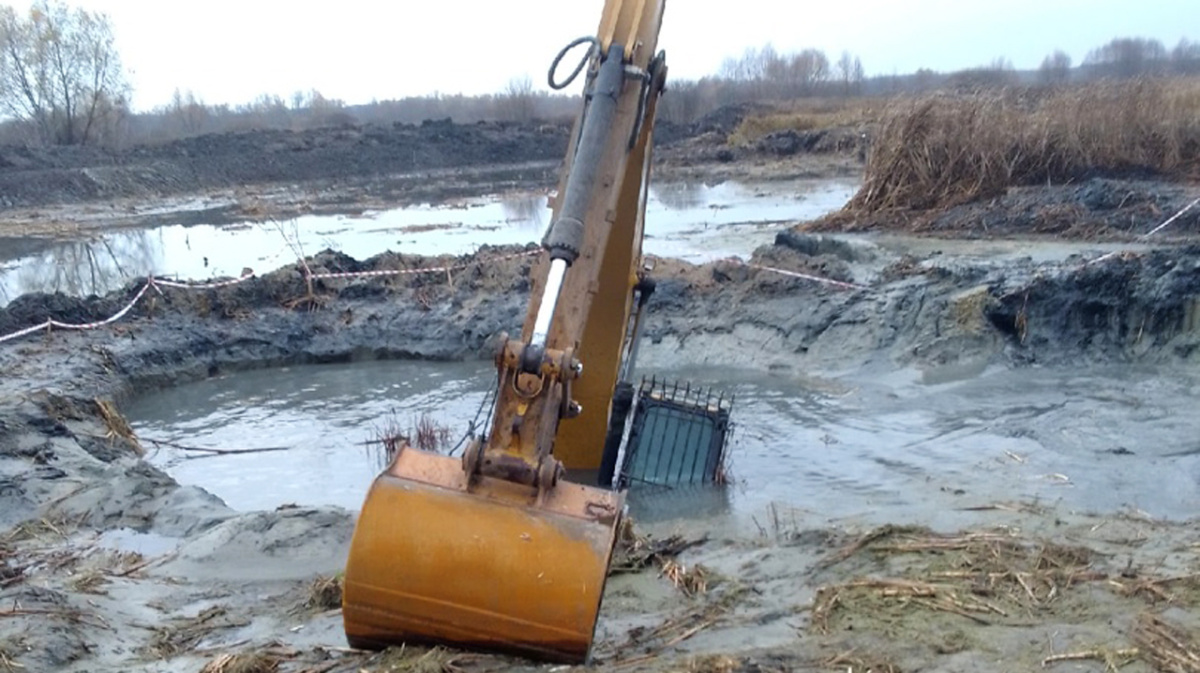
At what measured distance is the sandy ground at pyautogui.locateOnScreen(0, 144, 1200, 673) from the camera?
Result: 470 cm

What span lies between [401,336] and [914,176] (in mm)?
9112

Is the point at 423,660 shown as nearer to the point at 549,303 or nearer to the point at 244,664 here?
the point at 244,664

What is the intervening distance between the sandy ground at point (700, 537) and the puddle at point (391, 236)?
13.1 feet

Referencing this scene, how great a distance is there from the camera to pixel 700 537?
279 inches

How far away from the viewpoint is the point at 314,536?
696 cm

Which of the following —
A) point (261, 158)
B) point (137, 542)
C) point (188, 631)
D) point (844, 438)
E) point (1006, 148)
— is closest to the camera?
point (188, 631)

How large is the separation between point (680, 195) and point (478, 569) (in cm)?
2468

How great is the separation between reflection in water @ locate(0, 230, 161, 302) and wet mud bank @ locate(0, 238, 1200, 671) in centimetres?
446

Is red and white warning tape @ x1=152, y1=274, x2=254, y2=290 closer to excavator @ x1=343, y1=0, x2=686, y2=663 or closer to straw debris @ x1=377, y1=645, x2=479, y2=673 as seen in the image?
excavator @ x1=343, y1=0, x2=686, y2=663

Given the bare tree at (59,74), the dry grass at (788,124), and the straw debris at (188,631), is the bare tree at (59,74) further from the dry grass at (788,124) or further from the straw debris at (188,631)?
the straw debris at (188,631)

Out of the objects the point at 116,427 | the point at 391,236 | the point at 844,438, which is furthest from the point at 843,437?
the point at 391,236

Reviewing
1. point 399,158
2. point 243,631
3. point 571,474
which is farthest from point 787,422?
point 399,158

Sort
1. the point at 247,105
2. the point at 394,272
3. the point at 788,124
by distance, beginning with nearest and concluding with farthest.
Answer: the point at 394,272, the point at 788,124, the point at 247,105

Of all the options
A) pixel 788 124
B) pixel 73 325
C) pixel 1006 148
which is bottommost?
pixel 73 325
